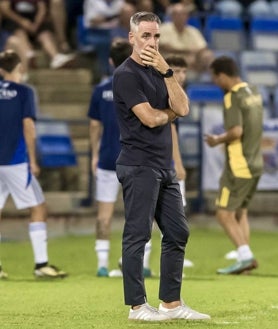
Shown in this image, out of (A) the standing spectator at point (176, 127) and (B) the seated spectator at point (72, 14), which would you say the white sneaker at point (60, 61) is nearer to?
(B) the seated spectator at point (72, 14)

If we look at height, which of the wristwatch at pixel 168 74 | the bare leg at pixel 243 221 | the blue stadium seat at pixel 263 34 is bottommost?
the bare leg at pixel 243 221

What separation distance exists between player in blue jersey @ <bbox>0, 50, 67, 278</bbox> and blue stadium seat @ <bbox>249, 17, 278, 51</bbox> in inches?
387

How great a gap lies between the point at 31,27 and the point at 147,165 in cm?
1236

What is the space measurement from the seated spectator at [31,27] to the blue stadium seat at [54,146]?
2.99 m

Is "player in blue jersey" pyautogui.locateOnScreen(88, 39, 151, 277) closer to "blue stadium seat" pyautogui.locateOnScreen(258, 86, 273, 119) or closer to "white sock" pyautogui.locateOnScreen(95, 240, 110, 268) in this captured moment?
"white sock" pyautogui.locateOnScreen(95, 240, 110, 268)

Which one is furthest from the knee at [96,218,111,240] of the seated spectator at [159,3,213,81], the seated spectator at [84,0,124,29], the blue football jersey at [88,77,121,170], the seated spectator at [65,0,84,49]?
the seated spectator at [65,0,84,49]

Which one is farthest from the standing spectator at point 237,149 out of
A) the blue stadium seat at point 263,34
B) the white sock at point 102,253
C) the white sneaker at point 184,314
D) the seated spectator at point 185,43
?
the blue stadium seat at point 263,34

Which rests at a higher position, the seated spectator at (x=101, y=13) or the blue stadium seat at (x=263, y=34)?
the seated spectator at (x=101, y=13)

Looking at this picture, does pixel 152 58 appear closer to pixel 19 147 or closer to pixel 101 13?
pixel 19 147

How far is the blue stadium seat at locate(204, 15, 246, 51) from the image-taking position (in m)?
20.9

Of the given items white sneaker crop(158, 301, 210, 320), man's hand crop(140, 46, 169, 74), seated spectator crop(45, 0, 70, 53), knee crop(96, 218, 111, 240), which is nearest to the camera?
man's hand crop(140, 46, 169, 74)

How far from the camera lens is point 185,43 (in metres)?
19.8

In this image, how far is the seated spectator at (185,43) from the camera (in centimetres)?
1955

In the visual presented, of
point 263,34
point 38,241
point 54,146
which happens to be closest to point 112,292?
point 38,241
